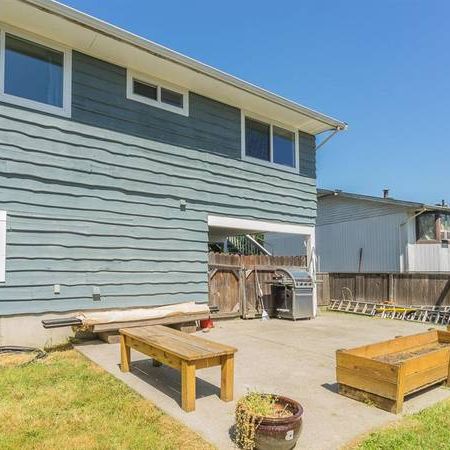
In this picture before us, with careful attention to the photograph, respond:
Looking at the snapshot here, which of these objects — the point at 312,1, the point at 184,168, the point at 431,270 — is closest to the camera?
the point at 184,168

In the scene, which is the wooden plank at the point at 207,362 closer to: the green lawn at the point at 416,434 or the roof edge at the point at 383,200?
the green lawn at the point at 416,434

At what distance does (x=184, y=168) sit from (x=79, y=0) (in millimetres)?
3668

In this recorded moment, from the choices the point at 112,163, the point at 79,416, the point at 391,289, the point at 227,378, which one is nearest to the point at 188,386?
the point at 227,378

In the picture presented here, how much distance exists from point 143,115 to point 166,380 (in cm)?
507

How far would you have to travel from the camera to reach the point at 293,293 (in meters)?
9.86

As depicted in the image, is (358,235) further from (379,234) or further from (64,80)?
(64,80)

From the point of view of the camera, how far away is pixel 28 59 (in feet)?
21.4

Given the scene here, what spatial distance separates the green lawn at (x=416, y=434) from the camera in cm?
312

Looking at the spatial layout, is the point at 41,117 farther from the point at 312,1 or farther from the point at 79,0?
the point at 312,1

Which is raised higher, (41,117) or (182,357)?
(41,117)

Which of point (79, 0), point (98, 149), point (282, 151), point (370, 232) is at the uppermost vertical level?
point (79, 0)

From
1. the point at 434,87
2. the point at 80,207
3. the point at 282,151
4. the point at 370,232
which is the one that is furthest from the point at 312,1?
the point at 370,232

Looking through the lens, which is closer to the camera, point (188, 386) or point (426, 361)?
point (188, 386)

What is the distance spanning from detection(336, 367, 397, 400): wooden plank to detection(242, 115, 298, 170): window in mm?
6250
